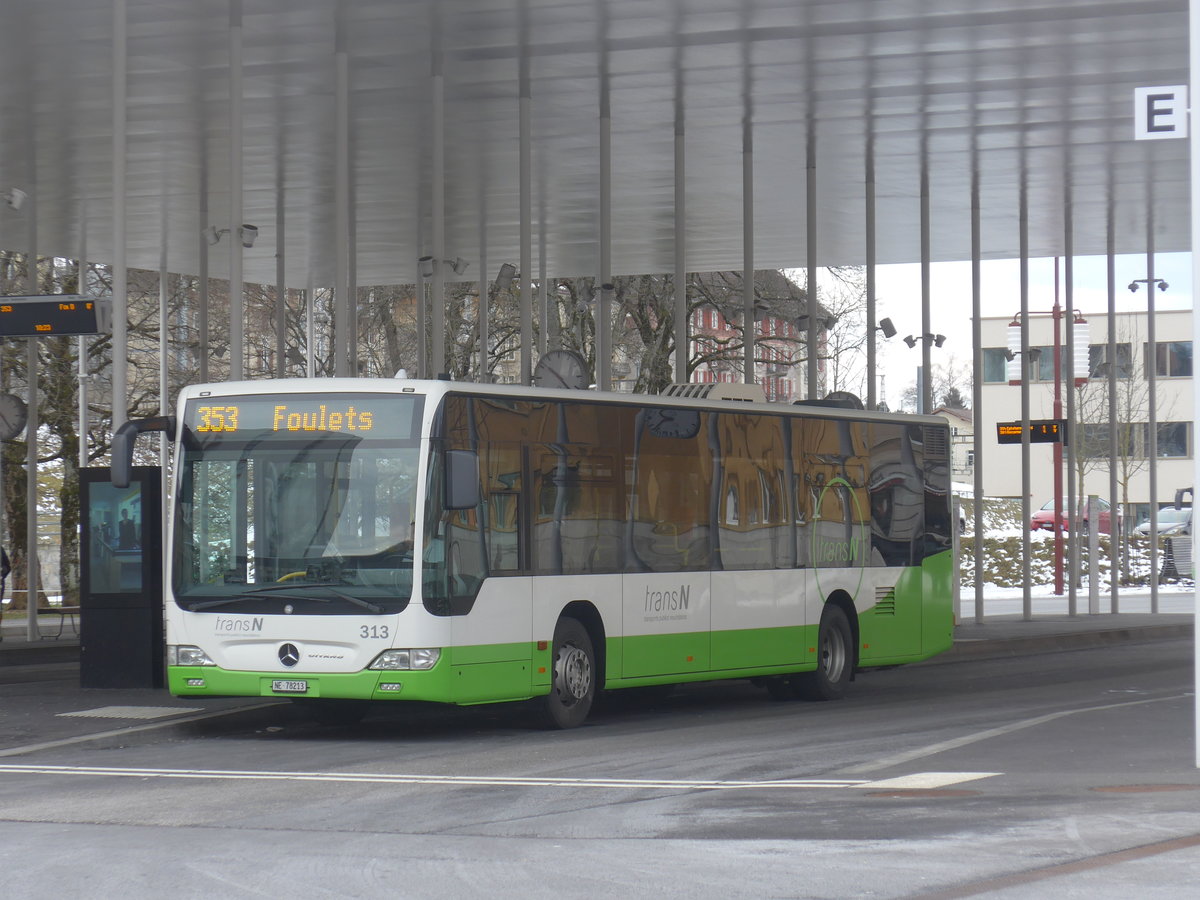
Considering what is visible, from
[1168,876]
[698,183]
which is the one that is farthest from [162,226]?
[1168,876]

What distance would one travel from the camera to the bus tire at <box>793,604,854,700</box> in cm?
1906

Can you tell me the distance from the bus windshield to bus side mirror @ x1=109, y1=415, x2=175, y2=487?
1.43 feet

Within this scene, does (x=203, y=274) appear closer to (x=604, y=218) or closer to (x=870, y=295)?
(x=604, y=218)

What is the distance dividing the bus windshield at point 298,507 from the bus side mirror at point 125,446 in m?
0.44

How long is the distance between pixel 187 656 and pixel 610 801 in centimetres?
498

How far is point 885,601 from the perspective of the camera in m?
20.1

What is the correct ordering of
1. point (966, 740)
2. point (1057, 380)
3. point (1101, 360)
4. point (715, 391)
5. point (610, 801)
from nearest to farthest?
point (610, 801) < point (966, 740) < point (715, 391) < point (1057, 380) < point (1101, 360)

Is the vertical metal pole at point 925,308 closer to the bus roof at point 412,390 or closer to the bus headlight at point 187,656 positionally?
the bus roof at point 412,390

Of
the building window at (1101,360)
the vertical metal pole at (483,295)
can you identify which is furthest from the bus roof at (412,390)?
the building window at (1101,360)

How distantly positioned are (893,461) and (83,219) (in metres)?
16.7

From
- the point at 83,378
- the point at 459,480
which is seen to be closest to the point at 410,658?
the point at 459,480

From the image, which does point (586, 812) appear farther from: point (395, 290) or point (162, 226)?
point (395, 290)

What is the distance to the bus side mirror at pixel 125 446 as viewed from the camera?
1438 centimetres

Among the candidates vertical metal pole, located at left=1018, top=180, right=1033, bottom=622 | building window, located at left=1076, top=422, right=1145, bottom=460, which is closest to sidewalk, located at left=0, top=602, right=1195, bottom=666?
vertical metal pole, located at left=1018, top=180, right=1033, bottom=622
